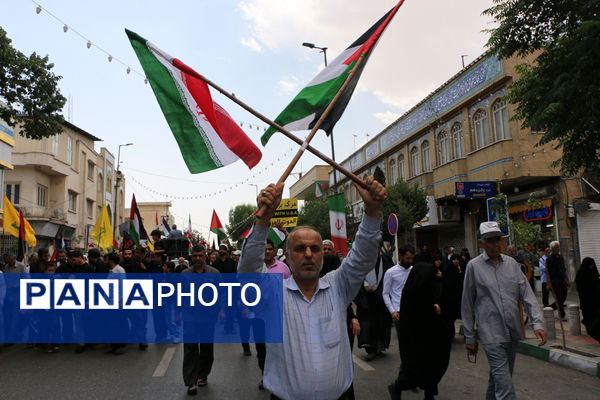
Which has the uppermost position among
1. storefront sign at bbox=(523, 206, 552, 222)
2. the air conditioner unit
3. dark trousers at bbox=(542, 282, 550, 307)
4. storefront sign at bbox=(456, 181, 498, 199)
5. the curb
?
storefront sign at bbox=(456, 181, 498, 199)

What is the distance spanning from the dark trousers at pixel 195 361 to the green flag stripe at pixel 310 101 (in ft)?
11.4

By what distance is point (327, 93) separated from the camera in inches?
178

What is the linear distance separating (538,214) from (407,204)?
6804 millimetres

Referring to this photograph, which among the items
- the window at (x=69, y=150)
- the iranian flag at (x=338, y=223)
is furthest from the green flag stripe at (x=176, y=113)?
the window at (x=69, y=150)

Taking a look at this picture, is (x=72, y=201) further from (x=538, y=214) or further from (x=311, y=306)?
(x=311, y=306)

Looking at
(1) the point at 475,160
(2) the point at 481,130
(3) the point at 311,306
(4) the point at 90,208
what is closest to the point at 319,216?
(1) the point at 475,160

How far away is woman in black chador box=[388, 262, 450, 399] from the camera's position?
5.53m

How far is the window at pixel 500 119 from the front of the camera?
2050cm

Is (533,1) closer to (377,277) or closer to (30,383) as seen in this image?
(377,277)

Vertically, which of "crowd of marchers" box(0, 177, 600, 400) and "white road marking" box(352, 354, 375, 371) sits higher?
"crowd of marchers" box(0, 177, 600, 400)

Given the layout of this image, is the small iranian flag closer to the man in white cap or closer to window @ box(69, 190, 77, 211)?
the man in white cap

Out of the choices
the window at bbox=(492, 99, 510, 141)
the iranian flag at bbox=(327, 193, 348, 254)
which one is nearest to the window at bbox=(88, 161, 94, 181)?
the window at bbox=(492, 99, 510, 141)

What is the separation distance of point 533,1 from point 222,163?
24.4ft

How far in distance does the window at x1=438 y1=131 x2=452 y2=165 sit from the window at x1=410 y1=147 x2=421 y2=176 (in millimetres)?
2676
